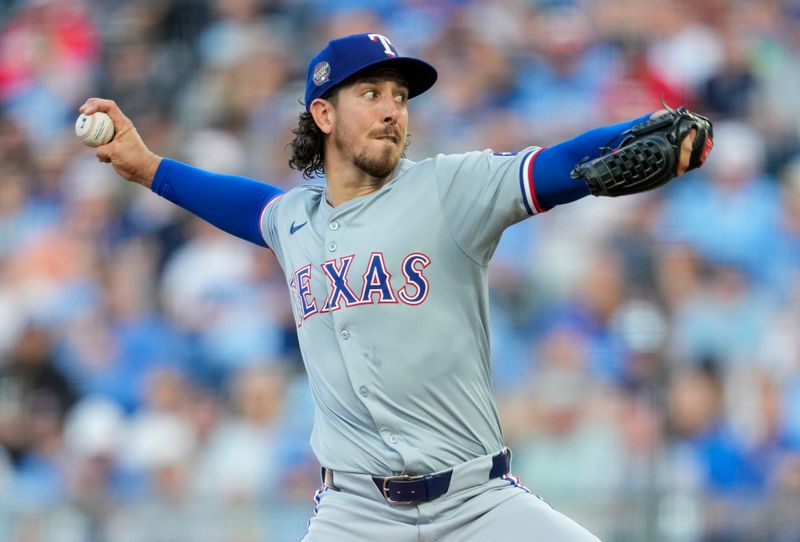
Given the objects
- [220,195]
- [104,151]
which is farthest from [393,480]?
[104,151]

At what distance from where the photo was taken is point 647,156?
3.24 m

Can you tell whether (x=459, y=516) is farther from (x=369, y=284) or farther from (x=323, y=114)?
(x=323, y=114)

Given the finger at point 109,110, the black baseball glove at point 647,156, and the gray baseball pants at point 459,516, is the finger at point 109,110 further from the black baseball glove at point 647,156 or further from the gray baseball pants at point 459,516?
the black baseball glove at point 647,156

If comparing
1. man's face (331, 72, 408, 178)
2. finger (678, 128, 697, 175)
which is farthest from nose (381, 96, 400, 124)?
finger (678, 128, 697, 175)

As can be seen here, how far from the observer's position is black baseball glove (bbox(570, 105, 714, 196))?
3.24m

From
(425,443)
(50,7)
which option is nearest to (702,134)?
(425,443)

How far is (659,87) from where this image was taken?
811 cm

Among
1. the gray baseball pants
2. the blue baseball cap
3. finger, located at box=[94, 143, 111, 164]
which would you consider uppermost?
the blue baseball cap

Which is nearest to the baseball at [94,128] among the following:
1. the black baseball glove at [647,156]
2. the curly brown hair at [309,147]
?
the curly brown hair at [309,147]

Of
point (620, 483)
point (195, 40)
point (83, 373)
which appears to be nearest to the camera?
point (620, 483)

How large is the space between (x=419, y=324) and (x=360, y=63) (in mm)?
800

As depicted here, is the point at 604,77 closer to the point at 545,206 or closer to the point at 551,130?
the point at 551,130

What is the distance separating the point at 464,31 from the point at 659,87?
131cm

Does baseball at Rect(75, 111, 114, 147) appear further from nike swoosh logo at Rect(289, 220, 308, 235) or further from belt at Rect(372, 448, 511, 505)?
belt at Rect(372, 448, 511, 505)
